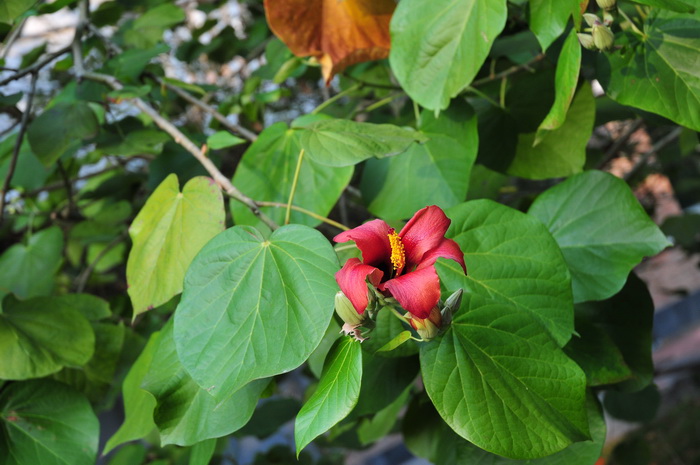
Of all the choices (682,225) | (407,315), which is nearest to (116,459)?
(407,315)

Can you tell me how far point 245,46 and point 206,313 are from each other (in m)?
1.09

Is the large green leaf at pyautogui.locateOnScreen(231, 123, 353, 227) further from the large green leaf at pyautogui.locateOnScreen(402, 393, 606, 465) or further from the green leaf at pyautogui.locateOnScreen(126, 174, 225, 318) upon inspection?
the large green leaf at pyautogui.locateOnScreen(402, 393, 606, 465)

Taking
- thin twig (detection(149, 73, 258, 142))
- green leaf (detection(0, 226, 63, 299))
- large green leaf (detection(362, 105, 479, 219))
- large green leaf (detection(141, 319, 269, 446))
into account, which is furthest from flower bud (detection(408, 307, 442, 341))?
green leaf (detection(0, 226, 63, 299))

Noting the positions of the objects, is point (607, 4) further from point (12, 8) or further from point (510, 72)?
point (12, 8)

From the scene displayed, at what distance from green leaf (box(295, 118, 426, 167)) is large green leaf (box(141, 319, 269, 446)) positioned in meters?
0.20

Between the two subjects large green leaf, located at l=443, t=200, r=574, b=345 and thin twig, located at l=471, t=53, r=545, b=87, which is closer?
large green leaf, located at l=443, t=200, r=574, b=345

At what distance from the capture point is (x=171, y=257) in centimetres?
60

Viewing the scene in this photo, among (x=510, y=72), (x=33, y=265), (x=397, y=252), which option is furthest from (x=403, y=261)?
(x=33, y=265)

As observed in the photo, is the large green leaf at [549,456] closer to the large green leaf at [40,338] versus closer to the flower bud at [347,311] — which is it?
the flower bud at [347,311]

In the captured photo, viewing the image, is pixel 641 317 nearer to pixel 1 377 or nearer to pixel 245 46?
pixel 1 377

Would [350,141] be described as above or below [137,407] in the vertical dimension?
above

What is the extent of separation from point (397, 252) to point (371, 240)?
20mm

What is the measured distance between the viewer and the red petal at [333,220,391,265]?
45 centimetres

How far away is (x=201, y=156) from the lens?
636 millimetres
